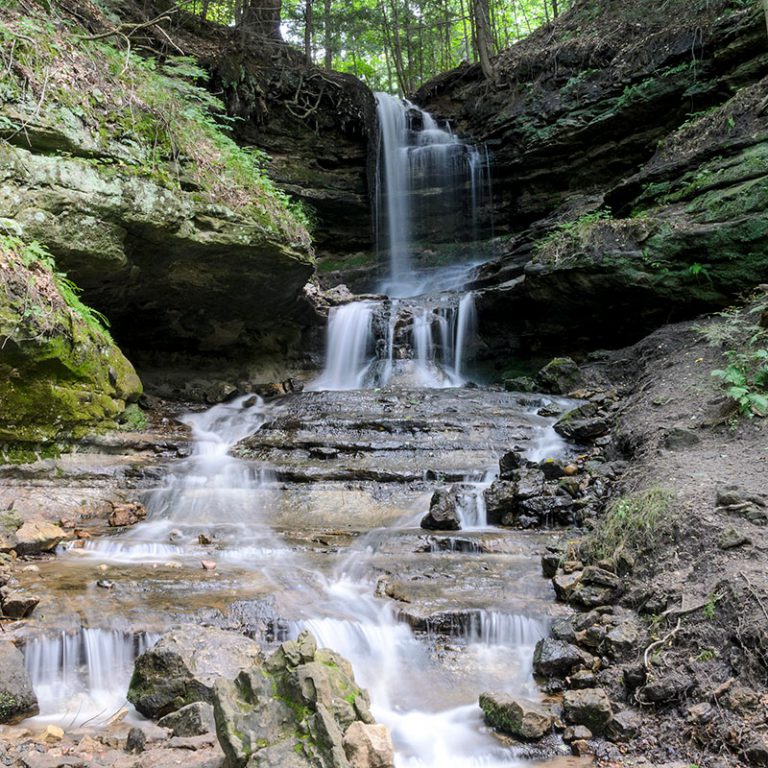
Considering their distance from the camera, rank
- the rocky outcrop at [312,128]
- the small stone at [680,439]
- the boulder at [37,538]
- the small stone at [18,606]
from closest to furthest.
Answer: the small stone at [18,606], the boulder at [37,538], the small stone at [680,439], the rocky outcrop at [312,128]

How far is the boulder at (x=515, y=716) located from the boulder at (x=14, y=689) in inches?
94.8

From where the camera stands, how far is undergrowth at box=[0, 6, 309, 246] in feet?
22.9

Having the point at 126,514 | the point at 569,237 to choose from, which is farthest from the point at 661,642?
the point at 569,237

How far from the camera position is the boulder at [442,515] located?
5.77 metres

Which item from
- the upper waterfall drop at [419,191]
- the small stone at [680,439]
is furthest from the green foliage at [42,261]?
the upper waterfall drop at [419,191]

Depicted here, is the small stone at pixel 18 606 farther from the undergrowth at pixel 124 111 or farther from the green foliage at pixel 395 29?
the green foliage at pixel 395 29

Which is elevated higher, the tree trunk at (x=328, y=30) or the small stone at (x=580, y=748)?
the tree trunk at (x=328, y=30)

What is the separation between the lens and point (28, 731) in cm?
290

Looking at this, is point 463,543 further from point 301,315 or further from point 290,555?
point 301,315

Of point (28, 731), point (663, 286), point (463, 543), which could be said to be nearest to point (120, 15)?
point (663, 286)

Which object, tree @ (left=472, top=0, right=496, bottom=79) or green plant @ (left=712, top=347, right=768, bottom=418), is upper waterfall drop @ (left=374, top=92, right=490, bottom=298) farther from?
green plant @ (left=712, top=347, right=768, bottom=418)

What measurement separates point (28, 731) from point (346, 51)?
2539cm

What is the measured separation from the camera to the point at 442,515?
5.77 metres

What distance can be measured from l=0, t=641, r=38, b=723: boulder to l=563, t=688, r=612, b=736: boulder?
2819 mm
